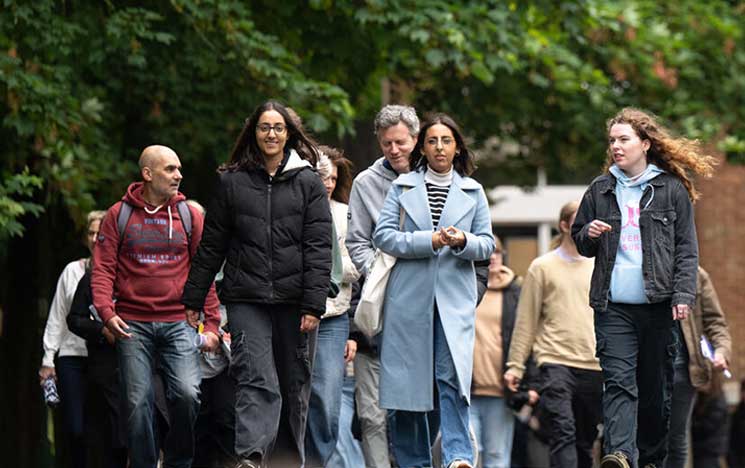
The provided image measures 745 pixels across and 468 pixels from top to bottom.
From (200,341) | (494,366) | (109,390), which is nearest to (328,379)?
(200,341)

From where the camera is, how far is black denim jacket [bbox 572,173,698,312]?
9.86 metres

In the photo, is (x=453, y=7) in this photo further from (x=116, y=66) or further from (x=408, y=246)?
(x=408, y=246)

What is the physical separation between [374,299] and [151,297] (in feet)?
4.46

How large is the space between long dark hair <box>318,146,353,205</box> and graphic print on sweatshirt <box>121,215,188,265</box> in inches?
55.4

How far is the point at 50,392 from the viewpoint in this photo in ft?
40.7

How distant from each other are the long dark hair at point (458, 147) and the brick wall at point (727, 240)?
62.3ft

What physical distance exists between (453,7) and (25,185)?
15.5 ft

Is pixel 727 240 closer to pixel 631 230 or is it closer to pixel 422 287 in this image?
pixel 631 230

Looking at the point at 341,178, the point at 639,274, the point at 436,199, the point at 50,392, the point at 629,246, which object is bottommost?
the point at 50,392

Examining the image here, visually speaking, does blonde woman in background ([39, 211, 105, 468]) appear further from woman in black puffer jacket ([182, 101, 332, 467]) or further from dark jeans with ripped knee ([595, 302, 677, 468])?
dark jeans with ripped knee ([595, 302, 677, 468])

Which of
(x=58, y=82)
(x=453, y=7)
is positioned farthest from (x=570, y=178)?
(x=58, y=82)

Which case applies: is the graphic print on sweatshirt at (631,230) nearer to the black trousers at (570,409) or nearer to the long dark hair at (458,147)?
the long dark hair at (458,147)

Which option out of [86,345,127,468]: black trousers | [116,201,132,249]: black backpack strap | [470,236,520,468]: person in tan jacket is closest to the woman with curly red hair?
[116,201,132,249]: black backpack strap

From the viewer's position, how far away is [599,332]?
1006cm
